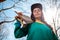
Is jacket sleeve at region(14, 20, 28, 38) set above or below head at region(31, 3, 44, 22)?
below

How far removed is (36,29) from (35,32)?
0.12ft

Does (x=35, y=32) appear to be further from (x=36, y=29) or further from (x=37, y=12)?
(x=37, y=12)

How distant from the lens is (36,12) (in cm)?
269

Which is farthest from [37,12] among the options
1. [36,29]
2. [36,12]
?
[36,29]

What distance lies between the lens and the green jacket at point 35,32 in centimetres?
255

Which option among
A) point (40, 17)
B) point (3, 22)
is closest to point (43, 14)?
point (40, 17)

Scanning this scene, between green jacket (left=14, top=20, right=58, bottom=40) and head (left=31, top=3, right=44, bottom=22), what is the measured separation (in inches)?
3.0

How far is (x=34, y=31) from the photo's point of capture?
2.58 meters

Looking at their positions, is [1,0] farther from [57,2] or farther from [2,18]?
[57,2]

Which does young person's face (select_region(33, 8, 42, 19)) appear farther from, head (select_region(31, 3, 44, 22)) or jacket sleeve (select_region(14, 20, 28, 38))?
jacket sleeve (select_region(14, 20, 28, 38))

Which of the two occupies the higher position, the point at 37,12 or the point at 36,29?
the point at 37,12

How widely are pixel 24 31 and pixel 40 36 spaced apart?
19cm

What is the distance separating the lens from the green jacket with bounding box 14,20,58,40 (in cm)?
255

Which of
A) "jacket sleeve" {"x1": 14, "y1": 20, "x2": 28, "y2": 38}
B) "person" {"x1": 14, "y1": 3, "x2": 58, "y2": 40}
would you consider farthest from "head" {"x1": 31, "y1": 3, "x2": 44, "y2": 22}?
A: "jacket sleeve" {"x1": 14, "y1": 20, "x2": 28, "y2": 38}
